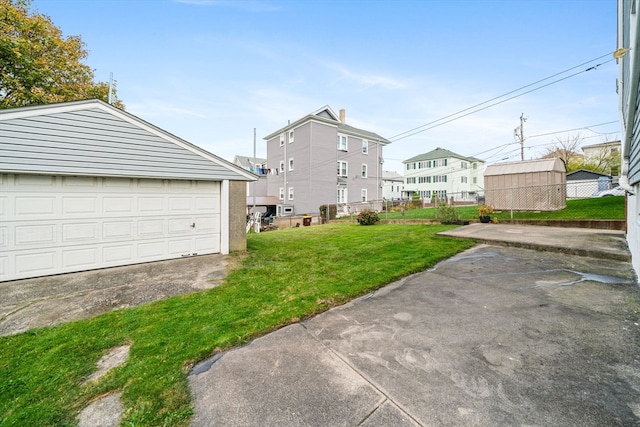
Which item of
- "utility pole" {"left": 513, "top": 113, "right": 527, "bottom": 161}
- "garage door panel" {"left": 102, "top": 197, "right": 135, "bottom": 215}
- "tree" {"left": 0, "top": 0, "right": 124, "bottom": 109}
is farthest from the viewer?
"utility pole" {"left": 513, "top": 113, "right": 527, "bottom": 161}

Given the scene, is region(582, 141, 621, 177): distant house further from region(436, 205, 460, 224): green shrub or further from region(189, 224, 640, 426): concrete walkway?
region(189, 224, 640, 426): concrete walkway

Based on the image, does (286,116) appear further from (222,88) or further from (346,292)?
(346,292)

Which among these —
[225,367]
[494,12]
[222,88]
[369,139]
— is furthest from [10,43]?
[369,139]

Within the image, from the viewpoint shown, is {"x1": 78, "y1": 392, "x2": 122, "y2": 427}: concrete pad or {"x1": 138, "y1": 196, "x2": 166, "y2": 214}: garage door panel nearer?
{"x1": 78, "y1": 392, "x2": 122, "y2": 427}: concrete pad

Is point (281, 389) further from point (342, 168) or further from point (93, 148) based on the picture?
point (342, 168)

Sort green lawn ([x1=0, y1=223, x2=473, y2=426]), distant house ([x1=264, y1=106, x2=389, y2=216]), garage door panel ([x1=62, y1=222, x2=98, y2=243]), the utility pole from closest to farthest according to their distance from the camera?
green lawn ([x1=0, y1=223, x2=473, y2=426]) < garage door panel ([x1=62, y1=222, x2=98, y2=243]) < distant house ([x1=264, y1=106, x2=389, y2=216]) < the utility pole

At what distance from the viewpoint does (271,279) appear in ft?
17.1

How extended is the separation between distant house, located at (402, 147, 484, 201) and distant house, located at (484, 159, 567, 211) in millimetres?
23843

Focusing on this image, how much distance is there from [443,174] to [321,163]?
25529mm

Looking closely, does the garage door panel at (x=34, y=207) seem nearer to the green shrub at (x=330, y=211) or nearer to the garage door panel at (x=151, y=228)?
the garage door panel at (x=151, y=228)

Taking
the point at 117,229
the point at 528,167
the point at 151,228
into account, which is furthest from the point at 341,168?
the point at 117,229

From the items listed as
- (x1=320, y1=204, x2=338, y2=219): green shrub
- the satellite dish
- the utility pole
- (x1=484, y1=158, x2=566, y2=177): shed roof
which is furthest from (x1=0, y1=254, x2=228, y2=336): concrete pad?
the utility pole

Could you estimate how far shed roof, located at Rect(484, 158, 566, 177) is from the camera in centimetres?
1286

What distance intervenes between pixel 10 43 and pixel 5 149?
27.9ft
